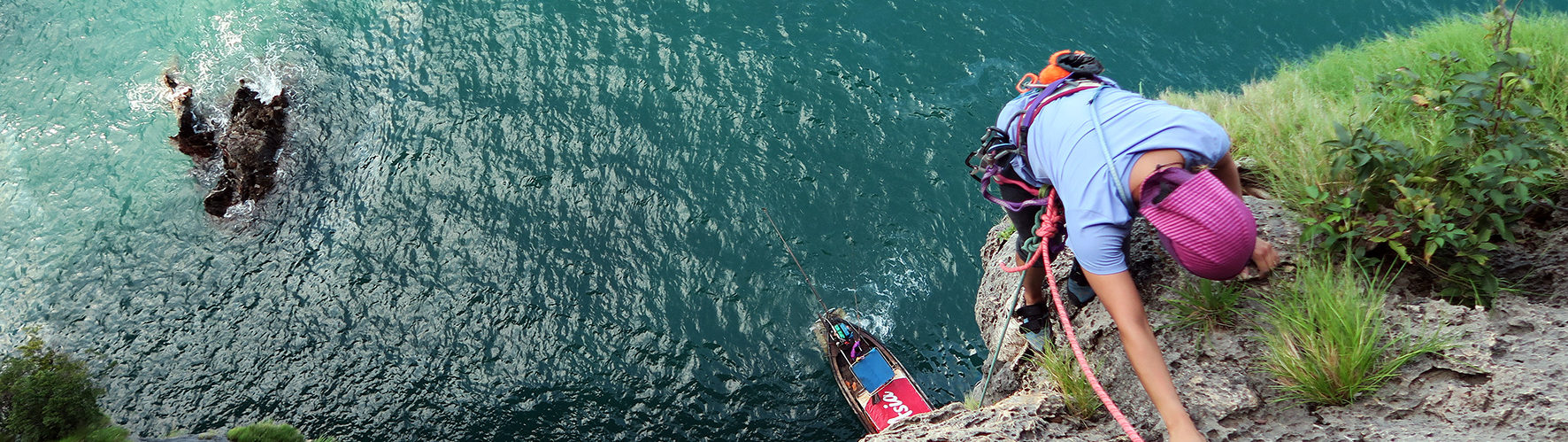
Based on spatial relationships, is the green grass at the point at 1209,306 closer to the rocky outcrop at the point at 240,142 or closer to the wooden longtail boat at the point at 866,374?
the wooden longtail boat at the point at 866,374

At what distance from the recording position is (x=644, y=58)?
17.5 meters

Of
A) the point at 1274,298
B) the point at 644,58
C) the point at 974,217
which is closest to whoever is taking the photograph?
the point at 1274,298

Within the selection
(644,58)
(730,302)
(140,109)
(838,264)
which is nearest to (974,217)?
(838,264)

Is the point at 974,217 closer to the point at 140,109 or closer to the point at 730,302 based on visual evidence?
the point at 730,302

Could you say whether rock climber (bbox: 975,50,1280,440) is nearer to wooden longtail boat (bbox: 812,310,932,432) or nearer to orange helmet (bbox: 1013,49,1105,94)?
orange helmet (bbox: 1013,49,1105,94)

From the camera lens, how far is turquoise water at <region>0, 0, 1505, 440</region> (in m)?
13.6

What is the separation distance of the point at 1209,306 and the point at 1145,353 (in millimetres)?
1595

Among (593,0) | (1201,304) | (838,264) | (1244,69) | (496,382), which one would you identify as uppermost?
(593,0)

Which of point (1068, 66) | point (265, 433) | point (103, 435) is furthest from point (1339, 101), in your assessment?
point (103, 435)

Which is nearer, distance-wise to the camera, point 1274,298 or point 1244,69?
point 1274,298

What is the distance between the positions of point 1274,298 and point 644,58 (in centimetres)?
1482

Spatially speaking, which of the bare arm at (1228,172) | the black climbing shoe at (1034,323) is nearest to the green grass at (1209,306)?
the bare arm at (1228,172)

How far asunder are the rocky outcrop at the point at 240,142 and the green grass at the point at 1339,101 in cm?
1752

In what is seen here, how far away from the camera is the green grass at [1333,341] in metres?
3.98
